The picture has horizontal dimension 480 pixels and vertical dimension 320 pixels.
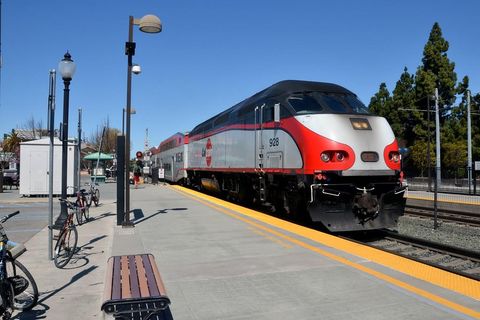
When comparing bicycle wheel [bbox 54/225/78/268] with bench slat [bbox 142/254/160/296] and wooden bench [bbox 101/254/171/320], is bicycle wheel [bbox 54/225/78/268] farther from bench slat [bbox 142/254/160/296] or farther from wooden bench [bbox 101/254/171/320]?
wooden bench [bbox 101/254/171/320]

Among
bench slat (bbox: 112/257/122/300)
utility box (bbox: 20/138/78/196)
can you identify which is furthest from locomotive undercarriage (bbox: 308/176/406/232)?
utility box (bbox: 20/138/78/196)

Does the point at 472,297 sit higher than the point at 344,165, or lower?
lower

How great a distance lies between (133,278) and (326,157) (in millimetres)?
5888

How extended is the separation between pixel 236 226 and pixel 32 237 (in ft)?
14.4

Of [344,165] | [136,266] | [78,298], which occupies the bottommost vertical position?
[78,298]

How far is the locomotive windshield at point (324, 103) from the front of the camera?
10.6m

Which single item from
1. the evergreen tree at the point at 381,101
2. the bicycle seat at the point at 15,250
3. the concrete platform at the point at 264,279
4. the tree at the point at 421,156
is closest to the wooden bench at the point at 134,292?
the concrete platform at the point at 264,279

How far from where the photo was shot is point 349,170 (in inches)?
375

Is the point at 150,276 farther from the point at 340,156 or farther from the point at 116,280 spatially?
the point at 340,156

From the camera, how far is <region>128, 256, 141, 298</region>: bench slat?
13.6ft

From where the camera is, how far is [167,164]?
127ft

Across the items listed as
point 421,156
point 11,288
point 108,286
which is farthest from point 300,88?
point 421,156

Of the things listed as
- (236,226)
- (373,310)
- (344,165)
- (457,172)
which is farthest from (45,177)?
(457,172)

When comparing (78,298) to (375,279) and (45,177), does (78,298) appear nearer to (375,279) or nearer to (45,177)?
(375,279)
